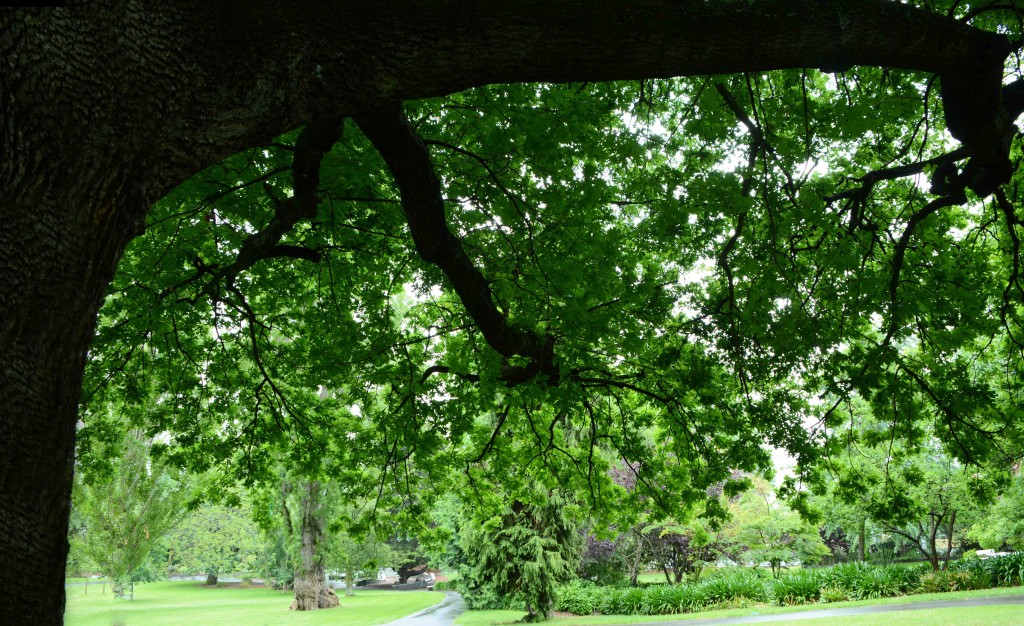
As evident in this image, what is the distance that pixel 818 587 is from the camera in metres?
18.5

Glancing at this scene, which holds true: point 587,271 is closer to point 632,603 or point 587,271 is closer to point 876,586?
point 632,603

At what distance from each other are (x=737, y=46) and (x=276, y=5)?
196 cm

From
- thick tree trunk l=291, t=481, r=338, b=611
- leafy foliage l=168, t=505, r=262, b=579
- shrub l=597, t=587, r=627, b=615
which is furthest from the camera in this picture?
leafy foliage l=168, t=505, r=262, b=579

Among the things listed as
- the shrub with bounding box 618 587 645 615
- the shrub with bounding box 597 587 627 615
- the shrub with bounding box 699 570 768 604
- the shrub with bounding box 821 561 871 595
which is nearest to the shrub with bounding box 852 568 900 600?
the shrub with bounding box 821 561 871 595

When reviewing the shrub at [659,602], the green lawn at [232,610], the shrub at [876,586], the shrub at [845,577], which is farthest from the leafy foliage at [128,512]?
the shrub at [876,586]

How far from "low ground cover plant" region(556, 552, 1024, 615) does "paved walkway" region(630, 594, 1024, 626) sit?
7.03ft

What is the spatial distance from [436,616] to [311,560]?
23.7 feet

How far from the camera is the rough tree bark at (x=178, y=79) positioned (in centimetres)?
182

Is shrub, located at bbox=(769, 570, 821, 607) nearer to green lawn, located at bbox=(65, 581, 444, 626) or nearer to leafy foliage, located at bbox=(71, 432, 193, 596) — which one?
green lawn, located at bbox=(65, 581, 444, 626)

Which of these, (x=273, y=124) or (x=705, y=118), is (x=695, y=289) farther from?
(x=273, y=124)

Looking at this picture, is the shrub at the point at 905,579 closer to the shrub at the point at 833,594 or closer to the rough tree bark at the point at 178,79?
the shrub at the point at 833,594

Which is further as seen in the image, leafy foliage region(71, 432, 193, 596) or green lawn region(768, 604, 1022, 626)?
green lawn region(768, 604, 1022, 626)

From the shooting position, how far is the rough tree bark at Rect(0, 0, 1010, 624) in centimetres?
182

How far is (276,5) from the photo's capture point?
7.87 feet
